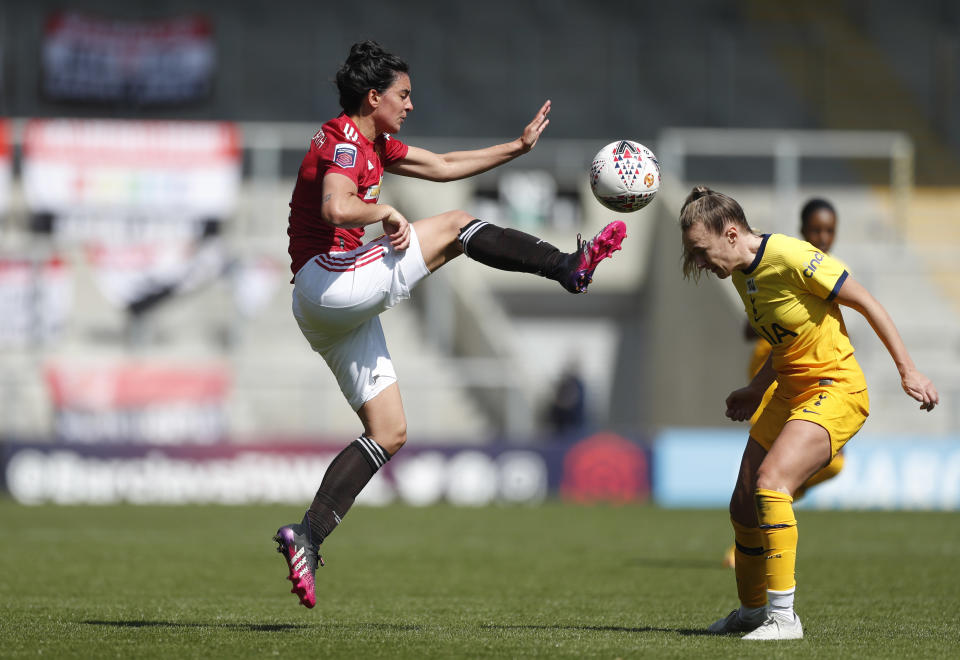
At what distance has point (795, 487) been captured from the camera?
6008mm

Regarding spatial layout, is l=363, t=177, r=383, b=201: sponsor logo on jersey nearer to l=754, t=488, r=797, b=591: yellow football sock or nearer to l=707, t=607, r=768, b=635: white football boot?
l=754, t=488, r=797, b=591: yellow football sock

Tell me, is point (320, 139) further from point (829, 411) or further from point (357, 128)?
point (829, 411)

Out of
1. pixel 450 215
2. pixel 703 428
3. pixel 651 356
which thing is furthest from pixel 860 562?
pixel 651 356

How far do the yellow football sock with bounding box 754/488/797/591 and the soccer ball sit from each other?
4.93ft

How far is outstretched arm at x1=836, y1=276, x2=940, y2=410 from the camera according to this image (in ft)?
18.9

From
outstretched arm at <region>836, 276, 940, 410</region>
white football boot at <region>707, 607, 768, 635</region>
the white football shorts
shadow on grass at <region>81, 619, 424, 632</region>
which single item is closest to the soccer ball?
the white football shorts

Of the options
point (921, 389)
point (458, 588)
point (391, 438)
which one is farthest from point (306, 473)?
point (921, 389)

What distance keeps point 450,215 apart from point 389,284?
50cm

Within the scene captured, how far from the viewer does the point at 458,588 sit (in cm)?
877

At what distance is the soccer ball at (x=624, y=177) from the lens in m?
6.56

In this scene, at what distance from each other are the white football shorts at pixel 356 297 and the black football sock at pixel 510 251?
0.25 m

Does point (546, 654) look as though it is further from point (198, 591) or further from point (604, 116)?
point (604, 116)

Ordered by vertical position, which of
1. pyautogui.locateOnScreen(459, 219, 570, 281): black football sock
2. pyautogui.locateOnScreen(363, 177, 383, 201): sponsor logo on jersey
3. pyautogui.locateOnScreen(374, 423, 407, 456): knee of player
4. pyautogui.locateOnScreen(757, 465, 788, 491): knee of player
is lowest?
pyautogui.locateOnScreen(757, 465, 788, 491): knee of player

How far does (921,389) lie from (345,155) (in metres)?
2.62
